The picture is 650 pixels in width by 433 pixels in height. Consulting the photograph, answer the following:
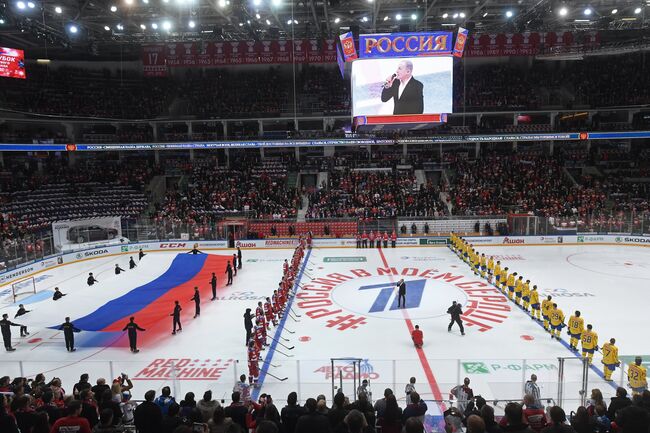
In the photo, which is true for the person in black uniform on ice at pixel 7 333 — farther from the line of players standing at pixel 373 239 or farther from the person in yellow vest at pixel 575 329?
the line of players standing at pixel 373 239

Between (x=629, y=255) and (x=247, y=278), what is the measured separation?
838 inches

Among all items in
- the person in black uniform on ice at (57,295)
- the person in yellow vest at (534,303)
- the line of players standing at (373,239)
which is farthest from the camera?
the line of players standing at (373,239)

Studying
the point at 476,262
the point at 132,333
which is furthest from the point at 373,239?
the point at 132,333

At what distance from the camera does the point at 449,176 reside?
129 ft

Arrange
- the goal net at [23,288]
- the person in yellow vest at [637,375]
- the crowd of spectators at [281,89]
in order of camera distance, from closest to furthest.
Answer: the person in yellow vest at [637,375] < the goal net at [23,288] < the crowd of spectators at [281,89]

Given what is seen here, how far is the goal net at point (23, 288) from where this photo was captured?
2032cm

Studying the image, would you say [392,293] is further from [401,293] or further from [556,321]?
[556,321]

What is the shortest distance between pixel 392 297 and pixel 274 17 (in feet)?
64.1

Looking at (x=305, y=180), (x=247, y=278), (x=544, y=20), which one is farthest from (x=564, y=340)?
(x=305, y=180)

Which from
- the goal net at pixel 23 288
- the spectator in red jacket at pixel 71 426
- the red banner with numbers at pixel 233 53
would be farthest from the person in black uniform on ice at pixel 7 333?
the red banner with numbers at pixel 233 53

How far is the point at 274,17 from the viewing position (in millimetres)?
28875

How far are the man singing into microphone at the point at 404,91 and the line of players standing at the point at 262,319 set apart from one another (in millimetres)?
7845

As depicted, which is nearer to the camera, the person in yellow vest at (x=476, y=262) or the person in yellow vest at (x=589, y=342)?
the person in yellow vest at (x=589, y=342)

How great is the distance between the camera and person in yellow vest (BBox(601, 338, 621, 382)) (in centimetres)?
1080
